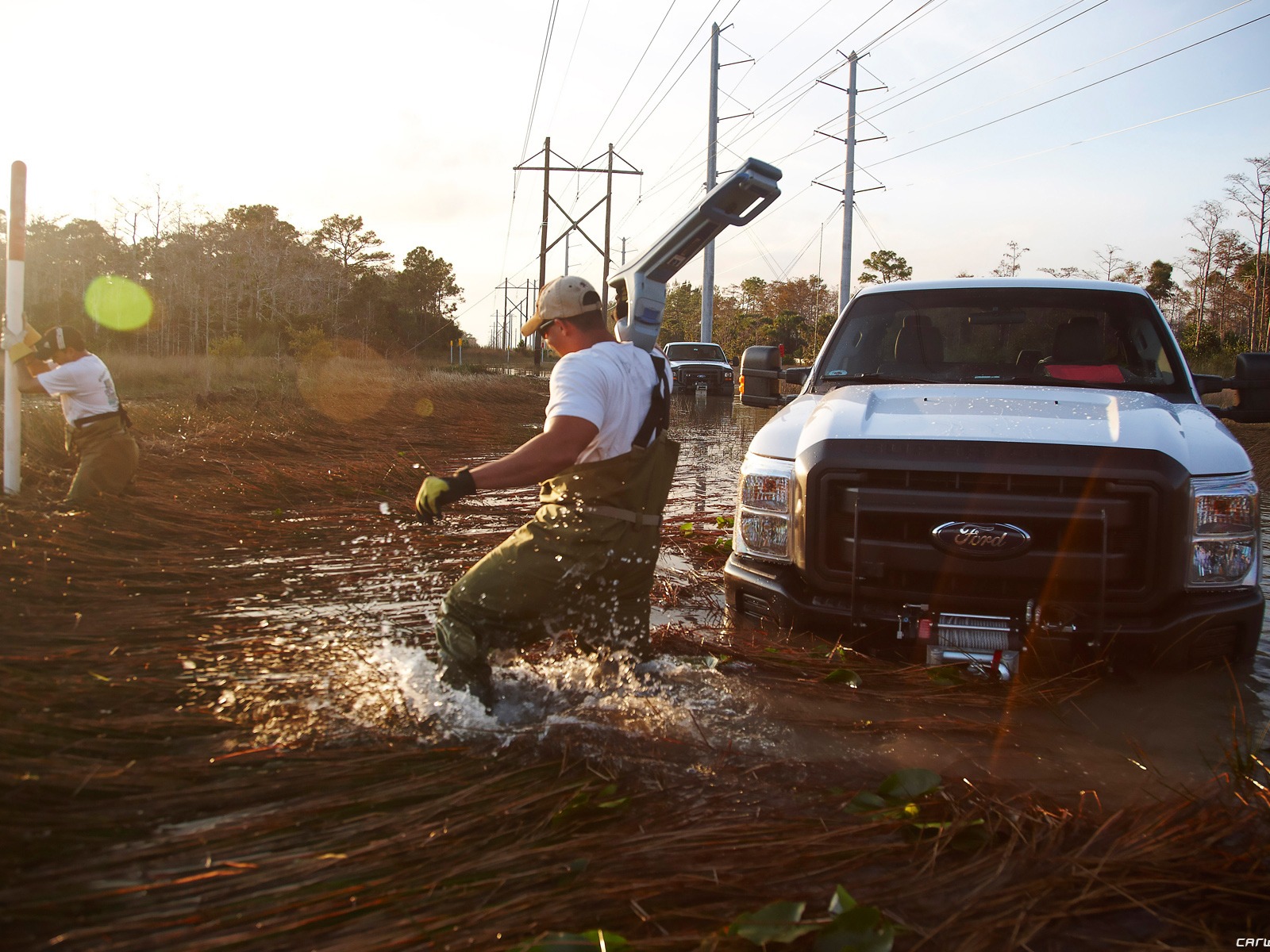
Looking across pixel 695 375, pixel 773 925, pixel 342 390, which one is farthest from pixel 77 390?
pixel 695 375

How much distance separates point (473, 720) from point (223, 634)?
151 cm

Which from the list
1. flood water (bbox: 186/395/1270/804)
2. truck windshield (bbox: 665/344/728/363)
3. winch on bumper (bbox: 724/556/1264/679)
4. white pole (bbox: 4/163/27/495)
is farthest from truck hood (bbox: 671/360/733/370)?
winch on bumper (bbox: 724/556/1264/679)

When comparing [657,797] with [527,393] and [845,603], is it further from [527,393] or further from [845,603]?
[527,393]

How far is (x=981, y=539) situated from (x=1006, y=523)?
11 cm

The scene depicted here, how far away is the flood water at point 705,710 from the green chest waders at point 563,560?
282 millimetres

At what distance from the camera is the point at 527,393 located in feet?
93.1

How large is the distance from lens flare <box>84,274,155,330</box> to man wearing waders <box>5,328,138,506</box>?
152ft

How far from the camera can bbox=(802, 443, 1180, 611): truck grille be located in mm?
3324

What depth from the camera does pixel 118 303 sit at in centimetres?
5006

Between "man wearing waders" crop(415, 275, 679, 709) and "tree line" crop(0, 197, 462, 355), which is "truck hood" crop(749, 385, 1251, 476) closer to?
"man wearing waders" crop(415, 275, 679, 709)

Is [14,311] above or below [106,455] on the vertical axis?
above

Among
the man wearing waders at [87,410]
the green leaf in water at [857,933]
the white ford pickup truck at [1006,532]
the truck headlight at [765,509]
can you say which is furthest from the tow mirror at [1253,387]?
the man wearing waders at [87,410]

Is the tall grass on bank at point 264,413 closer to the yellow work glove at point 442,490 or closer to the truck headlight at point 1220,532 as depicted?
the yellow work glove at point 442,490

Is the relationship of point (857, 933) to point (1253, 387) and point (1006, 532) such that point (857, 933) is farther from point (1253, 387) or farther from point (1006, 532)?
point (1253, 387)
